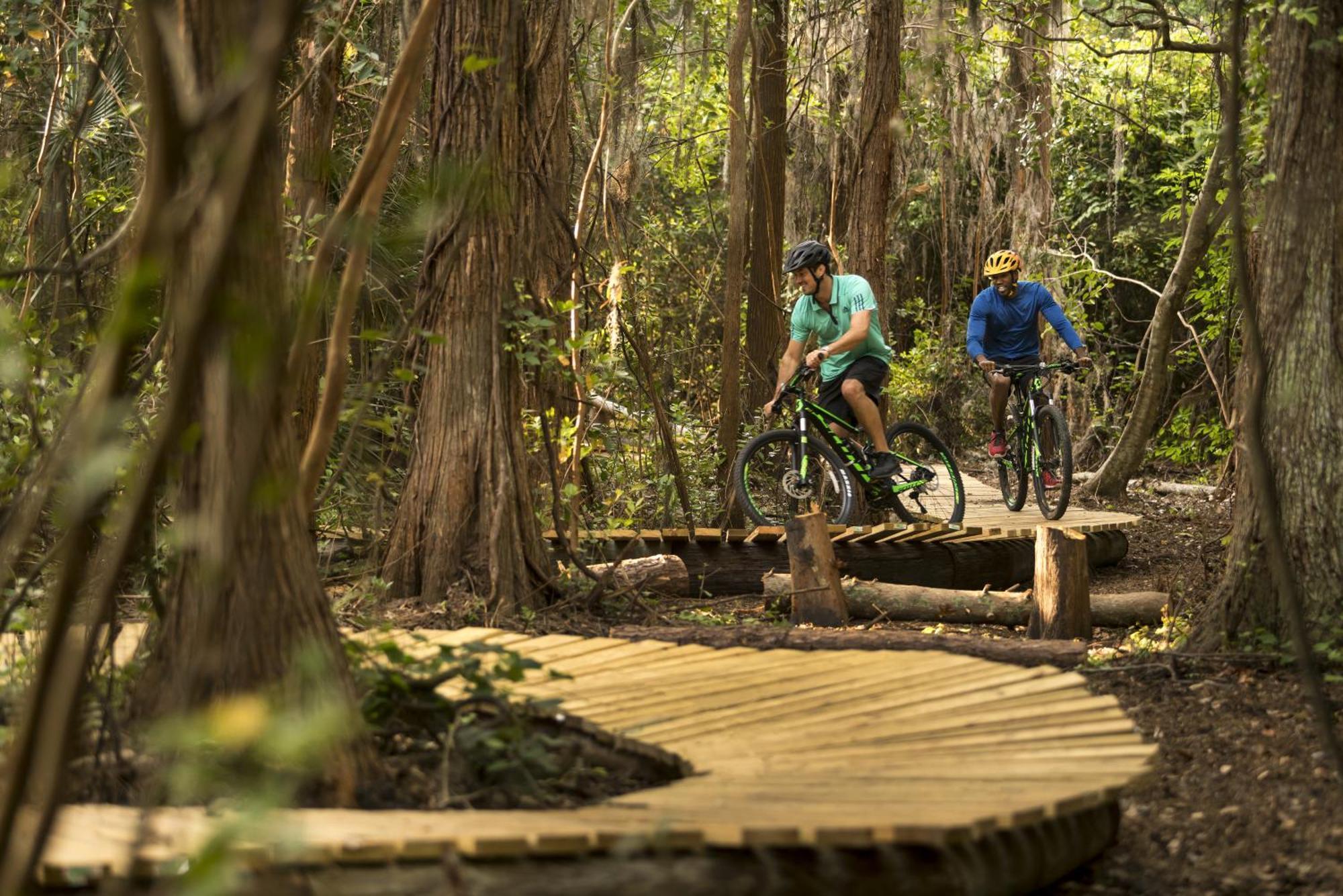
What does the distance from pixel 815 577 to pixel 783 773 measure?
4.29 m

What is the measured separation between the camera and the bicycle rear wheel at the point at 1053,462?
10398 millimetres

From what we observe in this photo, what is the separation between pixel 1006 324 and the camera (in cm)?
1071

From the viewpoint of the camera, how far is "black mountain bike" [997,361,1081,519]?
34.2 ft

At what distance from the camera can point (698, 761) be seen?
372 cm

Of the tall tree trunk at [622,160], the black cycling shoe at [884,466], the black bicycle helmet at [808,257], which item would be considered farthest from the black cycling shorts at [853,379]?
the tall tree trunk at [622,160]

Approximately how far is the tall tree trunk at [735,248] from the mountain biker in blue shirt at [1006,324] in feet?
7.28

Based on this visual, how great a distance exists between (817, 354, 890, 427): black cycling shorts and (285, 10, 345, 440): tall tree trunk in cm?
332

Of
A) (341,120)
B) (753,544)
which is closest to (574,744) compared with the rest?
(753,544)

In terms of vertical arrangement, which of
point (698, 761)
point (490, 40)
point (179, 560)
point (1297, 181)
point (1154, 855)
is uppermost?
point (490, 40)

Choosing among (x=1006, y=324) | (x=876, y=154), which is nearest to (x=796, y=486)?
(x=1006, y=324)

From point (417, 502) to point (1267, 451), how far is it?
3.68 meters

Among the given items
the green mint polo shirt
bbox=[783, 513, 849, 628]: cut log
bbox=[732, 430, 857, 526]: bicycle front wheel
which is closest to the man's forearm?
the green mint polo shirt

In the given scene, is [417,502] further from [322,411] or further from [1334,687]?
[1334,687]

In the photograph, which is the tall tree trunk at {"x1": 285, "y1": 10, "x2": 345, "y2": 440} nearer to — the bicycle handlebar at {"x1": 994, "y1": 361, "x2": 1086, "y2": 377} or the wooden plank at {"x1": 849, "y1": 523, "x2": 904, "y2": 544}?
the wooden plank at {"x1": 849, "y1": 523, "x2": 904, "y2": 544}
